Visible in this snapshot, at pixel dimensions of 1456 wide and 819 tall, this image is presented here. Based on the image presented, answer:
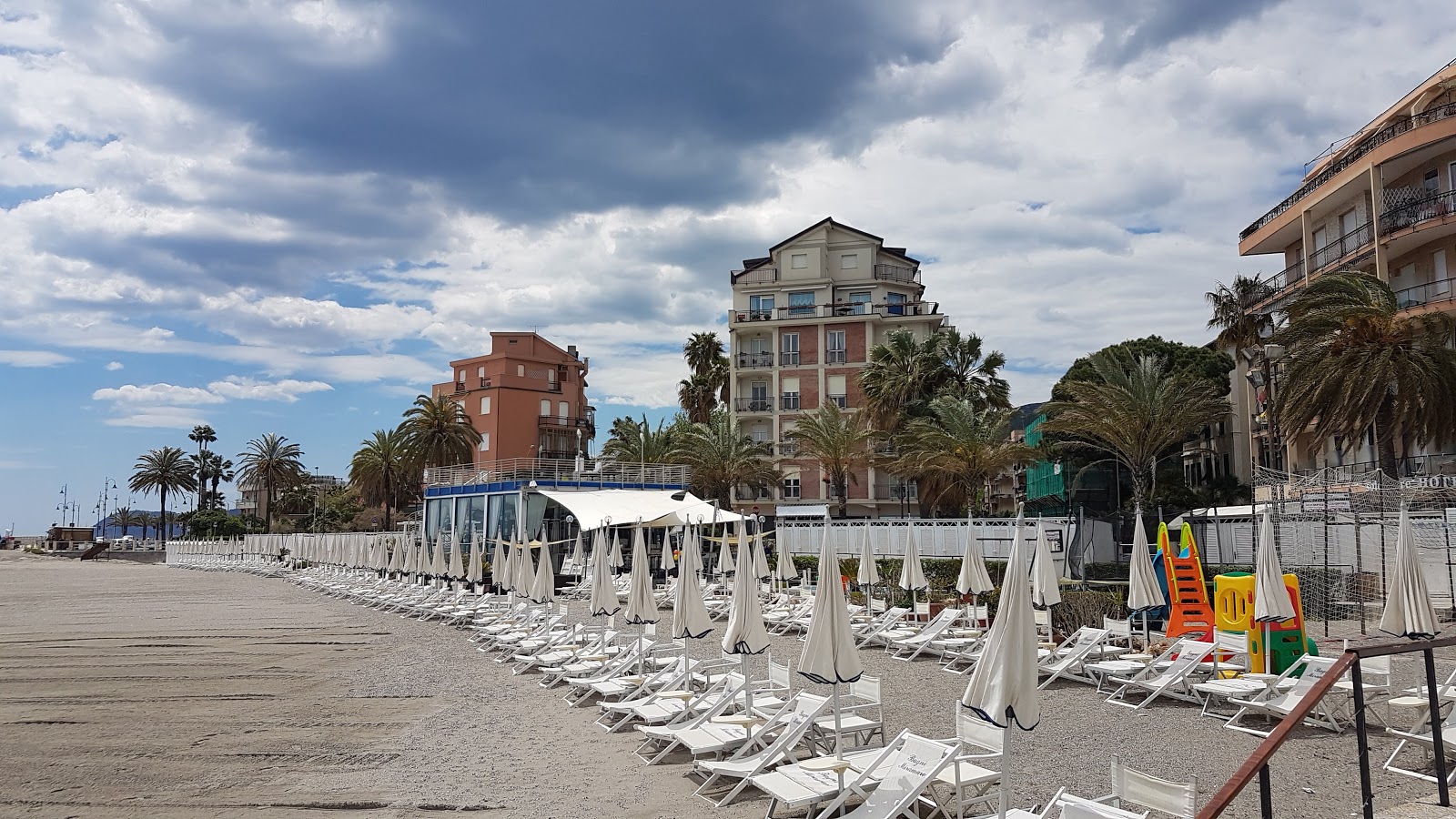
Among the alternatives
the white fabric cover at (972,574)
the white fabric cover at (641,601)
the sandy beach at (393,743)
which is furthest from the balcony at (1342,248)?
the white fabric cover at (641,601)

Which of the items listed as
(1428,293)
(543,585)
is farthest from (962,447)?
(543,585)

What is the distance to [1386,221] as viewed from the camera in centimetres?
Result: 2945

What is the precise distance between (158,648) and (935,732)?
637 inches

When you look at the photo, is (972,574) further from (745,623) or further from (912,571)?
(745,623)

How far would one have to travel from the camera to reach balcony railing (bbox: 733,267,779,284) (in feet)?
180

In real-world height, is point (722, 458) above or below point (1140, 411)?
below

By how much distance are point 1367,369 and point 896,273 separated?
113 feet

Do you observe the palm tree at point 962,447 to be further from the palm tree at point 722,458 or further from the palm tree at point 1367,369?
the palm tree at point 722,458

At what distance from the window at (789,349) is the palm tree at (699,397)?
502 centimetres

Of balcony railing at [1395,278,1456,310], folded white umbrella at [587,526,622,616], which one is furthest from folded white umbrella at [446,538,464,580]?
balcony railing at [1395,278,1456,310]

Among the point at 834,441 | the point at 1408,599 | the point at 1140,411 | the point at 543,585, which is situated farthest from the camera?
the point at 834,441

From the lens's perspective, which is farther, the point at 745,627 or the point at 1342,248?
the point at 1342,248

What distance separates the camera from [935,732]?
34.6 ft

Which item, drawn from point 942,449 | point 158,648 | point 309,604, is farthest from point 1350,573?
point 309,604
